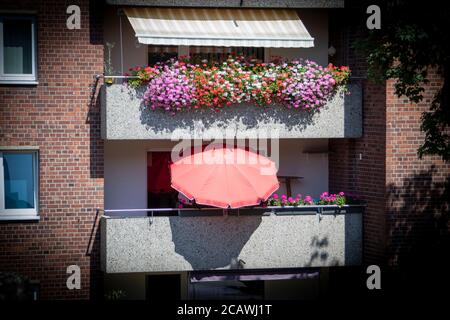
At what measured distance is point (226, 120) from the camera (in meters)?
20.0

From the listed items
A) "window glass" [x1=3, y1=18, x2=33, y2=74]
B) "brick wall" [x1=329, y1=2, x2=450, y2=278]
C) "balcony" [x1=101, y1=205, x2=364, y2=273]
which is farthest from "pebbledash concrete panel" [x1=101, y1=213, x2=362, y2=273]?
"window glass" [x1=3, y1=18, x2=33, y2=74]

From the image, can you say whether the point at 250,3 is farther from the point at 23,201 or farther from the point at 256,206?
the point at 23,201

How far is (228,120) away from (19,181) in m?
4.82

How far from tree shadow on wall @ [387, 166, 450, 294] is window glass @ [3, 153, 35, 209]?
26.0 feet

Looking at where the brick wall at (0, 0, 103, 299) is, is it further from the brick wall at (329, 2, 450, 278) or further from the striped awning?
the brick wall at (329, 2, 450, 278)

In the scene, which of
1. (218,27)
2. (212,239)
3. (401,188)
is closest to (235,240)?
(212,239)

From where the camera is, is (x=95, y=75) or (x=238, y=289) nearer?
(x=95, y=75)

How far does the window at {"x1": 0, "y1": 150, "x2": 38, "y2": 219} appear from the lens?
20016 mm

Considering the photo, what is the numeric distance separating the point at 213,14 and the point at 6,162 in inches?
224

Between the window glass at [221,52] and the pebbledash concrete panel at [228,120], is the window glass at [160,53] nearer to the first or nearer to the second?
the window glass at [221,52]

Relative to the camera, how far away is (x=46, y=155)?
19.9 m

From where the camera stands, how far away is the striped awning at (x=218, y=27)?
19.8 meters

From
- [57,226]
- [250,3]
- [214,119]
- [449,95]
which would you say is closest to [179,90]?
[214,119]

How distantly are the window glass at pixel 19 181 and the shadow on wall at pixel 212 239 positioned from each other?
10.8ft
